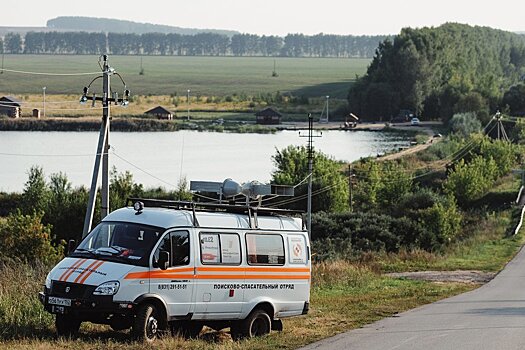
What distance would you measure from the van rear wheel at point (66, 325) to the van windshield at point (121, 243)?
1.01m

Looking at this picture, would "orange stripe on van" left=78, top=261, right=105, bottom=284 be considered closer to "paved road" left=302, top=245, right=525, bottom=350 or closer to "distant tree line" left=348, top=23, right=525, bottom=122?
"paved road" left=302, top=245, right=525, bottom=350

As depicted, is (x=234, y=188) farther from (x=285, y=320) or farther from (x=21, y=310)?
(x=21, y=310)

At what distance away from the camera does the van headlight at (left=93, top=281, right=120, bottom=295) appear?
14.5 metres

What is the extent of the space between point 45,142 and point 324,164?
5125cm

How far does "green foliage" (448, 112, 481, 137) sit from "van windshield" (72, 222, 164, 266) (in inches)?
4298

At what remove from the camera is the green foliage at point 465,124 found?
415 feet

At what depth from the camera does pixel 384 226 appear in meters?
50.7

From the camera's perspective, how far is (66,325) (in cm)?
1498

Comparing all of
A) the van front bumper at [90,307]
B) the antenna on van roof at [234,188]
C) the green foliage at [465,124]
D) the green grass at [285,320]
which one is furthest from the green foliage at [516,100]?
the van front bumper at [90,307]

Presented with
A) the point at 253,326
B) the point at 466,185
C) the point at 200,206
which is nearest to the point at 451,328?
the point at 253,326

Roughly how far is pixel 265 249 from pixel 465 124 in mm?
116234

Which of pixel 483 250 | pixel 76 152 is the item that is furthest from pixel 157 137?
pixel 483 250

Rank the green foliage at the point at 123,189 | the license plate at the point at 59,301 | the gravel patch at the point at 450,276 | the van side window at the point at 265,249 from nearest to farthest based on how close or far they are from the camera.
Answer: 1. the license plate at the point at 59,301
2. the van side window at the point at 265,249
3. the gravel patch at the point at 450,276
4. the green foliage at the point at 123,189

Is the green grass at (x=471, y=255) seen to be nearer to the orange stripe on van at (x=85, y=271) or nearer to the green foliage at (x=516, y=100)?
the orange stripe on van at (x=85, y=271)
